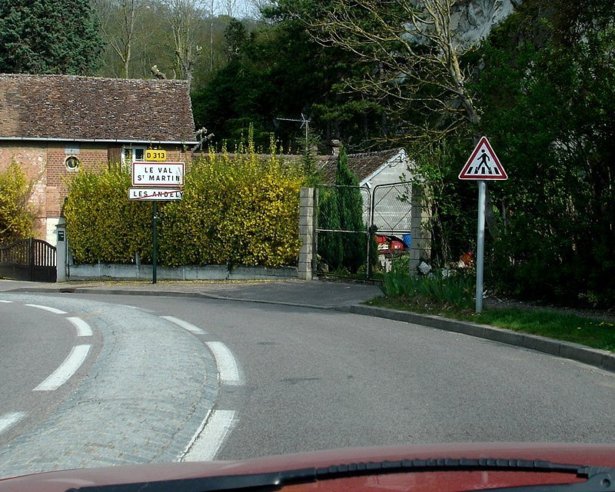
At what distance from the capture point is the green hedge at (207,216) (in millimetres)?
27047

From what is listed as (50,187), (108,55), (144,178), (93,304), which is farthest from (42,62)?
(93,304)

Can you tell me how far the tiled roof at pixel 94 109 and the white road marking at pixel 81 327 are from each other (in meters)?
27.9

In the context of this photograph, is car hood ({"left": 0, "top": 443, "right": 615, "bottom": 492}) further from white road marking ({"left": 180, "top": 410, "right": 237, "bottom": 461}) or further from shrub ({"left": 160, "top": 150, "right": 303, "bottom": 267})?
shrub ({"left": 160, "top": 150, "right": 303, "bottom": 267})

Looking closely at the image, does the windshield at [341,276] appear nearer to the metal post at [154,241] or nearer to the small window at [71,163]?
the small window at [71,163]

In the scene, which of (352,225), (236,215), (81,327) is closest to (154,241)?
(236,215)

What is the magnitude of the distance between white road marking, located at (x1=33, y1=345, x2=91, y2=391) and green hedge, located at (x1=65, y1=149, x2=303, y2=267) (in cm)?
1562

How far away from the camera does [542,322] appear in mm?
12984

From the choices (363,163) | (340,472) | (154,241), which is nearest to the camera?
(340,472)

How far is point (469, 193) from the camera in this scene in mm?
19453

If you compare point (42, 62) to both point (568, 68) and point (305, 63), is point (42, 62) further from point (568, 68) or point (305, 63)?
point (568, 68)

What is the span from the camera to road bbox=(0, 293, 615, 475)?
628 centimetres

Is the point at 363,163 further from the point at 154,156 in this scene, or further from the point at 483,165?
the point at 483,165

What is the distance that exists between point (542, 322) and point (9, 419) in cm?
824

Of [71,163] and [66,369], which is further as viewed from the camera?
[71,163]
